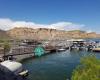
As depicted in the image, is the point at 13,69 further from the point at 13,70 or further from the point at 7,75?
the point at 7,75

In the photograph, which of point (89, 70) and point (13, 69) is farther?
point (13, 69)

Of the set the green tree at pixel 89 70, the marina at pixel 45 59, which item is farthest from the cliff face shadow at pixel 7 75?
the green tree at pixel 89 70

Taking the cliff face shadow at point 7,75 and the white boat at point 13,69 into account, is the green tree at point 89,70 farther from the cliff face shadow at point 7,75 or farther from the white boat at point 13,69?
the white boat at point 13,69

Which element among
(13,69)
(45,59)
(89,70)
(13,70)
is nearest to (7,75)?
(13,70)

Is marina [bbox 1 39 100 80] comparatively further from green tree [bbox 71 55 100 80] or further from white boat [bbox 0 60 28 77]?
green tree [bbox 71 55 100 80]

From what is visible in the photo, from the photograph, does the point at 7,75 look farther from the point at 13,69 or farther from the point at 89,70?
the point at 89,70

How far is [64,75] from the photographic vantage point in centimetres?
7500

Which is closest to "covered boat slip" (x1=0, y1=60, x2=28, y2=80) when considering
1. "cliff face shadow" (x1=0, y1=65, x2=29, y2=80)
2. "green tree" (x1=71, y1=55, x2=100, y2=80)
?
"cliff face shadow" (x1=0, y1=65, x2=29, y2=80)

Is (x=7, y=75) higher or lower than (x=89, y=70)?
lower

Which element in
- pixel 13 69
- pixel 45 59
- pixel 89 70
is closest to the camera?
pixel 89 70

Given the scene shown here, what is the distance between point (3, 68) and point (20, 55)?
55.9 metres

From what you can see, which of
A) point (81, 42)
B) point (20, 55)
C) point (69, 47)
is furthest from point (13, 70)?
point (81, 42)

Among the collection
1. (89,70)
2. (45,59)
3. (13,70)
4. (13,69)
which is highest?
(89,70)

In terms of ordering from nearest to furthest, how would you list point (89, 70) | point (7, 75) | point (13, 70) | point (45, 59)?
point (89, 70) → point (7, 75) → point (13, 70) → point (45, 59)
